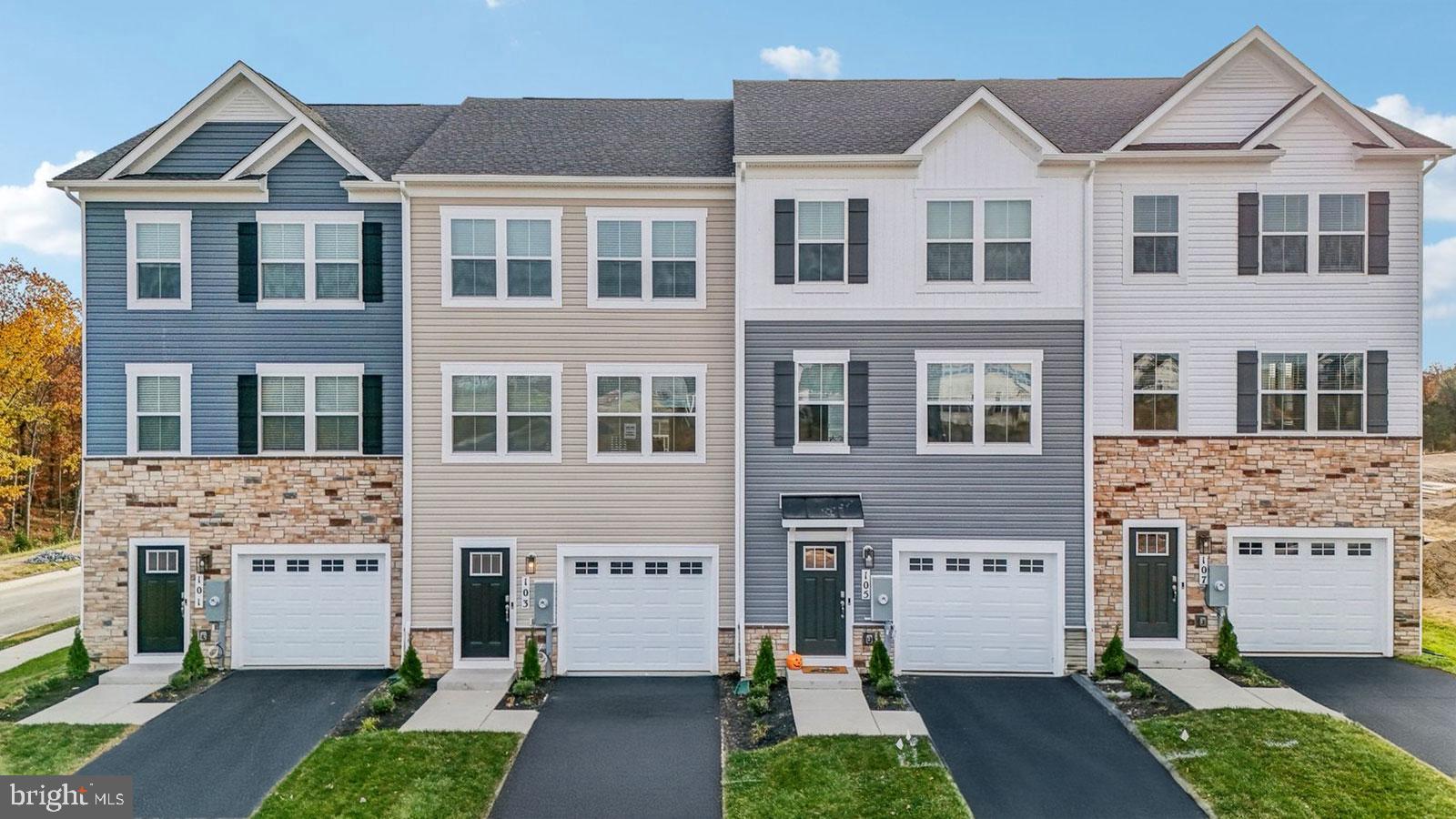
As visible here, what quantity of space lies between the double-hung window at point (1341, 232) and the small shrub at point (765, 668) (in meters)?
11.8

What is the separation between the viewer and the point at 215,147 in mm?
12953

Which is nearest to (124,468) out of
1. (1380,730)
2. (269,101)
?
(269,101)

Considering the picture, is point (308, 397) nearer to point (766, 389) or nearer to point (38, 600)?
point (766, 389)

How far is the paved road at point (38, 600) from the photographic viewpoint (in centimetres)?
1666

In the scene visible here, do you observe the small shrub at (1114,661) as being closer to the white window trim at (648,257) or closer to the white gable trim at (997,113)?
the white gable trim at (997,113)

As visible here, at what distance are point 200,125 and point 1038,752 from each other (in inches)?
675

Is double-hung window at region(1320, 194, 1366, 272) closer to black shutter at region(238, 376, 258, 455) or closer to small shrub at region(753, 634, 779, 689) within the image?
small shrub at region(753, 634, 779, 689)

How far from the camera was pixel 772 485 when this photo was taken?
12367 mm

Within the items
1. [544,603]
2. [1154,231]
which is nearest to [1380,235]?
[1154,231]

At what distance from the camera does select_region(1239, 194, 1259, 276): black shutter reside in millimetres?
12625

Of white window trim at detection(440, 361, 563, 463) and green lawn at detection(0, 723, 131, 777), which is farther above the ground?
white window trim at detection(440, 361, 563, 463)

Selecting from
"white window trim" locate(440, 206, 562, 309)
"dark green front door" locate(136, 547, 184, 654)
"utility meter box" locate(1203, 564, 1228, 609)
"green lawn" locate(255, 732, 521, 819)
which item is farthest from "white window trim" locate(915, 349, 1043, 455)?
"dark green front door" locate(136, 547, 184, 654)

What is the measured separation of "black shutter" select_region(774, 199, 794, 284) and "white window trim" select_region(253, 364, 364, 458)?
7.63 m

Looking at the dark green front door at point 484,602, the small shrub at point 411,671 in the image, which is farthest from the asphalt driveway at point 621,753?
the small shrub at point 411,671
